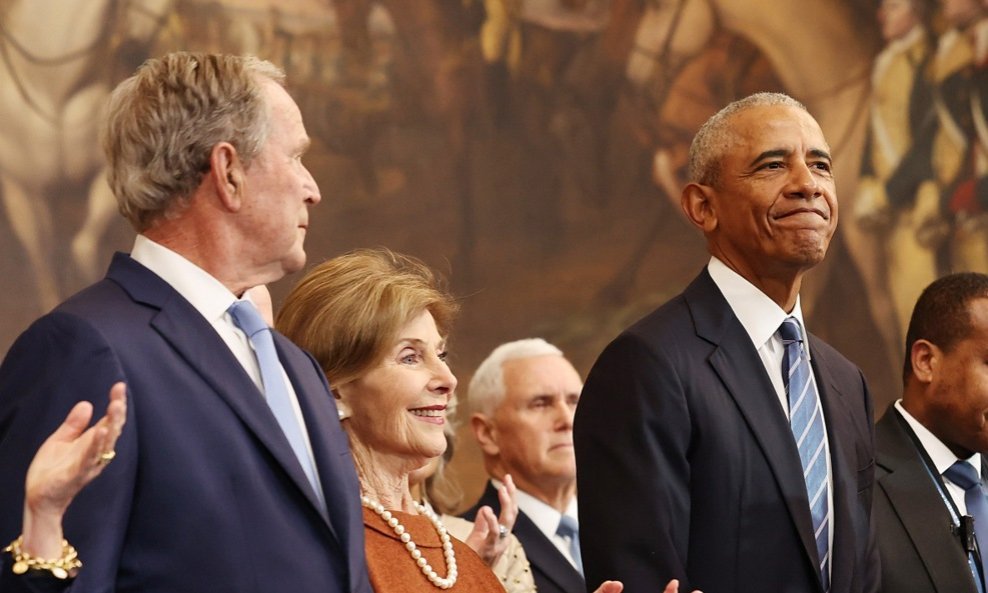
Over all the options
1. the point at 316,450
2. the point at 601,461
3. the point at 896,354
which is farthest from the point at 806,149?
the point at 896,354

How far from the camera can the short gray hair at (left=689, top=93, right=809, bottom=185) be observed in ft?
12.4

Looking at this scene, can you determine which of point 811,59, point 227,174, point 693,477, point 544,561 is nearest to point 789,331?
point 693,477

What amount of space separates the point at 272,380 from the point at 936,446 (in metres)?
2.82

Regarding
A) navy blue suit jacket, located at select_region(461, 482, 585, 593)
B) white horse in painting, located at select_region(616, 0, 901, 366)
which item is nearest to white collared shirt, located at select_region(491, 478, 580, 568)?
navy blue suit jacket, located at select_region(461, 482, 585, 593)

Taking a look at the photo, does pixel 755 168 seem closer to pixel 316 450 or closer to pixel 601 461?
pixel 601 461

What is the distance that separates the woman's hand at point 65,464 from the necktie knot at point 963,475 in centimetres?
333

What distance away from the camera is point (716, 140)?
380 centimetres

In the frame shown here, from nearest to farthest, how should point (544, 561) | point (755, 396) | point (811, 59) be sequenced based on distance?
1. point (755, 396)
2. point (544, 561)
3. point (811, 59)

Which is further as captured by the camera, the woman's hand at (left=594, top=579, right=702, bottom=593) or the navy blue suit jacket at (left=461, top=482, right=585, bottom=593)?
the navy blue suit jacket at (left=461, top=482, right=585, bottom=593)

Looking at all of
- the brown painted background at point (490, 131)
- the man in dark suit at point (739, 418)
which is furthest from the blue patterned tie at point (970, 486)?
the brown painted background at point (490, 131)

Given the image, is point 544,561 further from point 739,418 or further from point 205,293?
point 205,293

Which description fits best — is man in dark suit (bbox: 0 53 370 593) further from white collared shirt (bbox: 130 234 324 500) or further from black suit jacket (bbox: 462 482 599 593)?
black suit jacket (bbox: 462 482 599 593)

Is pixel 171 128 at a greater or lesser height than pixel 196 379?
greater

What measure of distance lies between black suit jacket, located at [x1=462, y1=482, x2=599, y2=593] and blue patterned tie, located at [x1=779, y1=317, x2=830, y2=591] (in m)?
1.66
